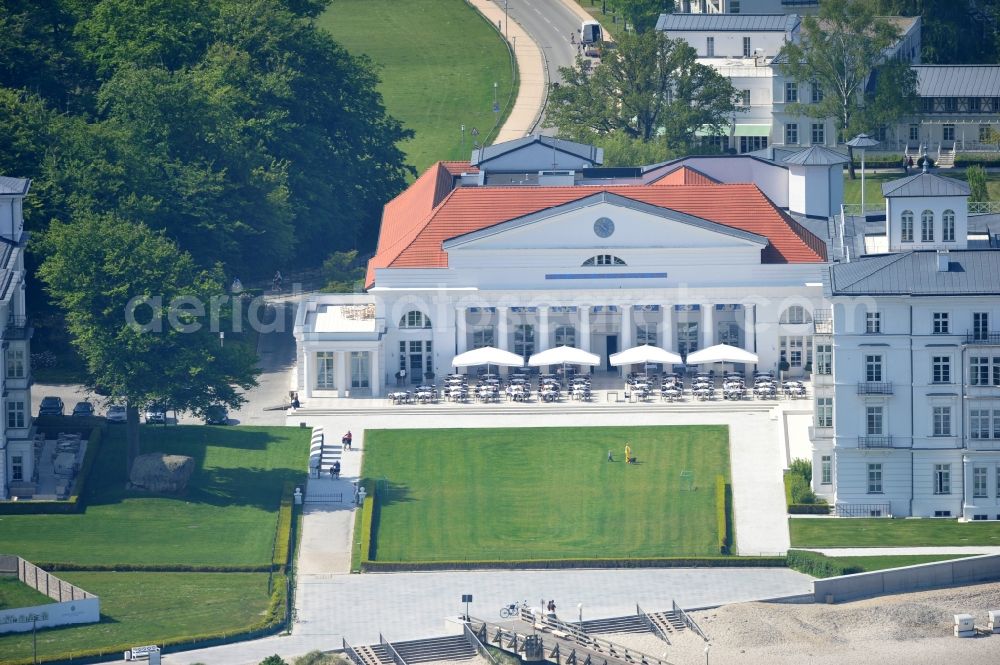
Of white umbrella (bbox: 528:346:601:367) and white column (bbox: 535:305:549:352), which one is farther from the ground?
white column (bbox: 535:305:549:352)

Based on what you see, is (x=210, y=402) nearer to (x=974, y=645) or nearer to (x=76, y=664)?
(x=76, y=664)

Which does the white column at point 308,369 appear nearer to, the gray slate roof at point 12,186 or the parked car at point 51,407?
the parked car at point 51,407

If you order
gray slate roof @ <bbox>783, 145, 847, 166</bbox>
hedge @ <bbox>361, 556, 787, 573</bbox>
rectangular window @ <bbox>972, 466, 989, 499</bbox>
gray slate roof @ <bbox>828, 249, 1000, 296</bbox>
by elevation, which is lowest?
hedge @ <bbox>361, 556, 787, 573</bbox>

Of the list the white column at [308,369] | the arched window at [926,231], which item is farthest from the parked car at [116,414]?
the arched window at [926,231]

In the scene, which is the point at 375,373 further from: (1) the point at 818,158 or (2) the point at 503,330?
(1) the point at 818,158

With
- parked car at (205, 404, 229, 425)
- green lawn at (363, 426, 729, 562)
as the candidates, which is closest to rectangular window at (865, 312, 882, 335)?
green lawn at (363, 426, 729, 562)

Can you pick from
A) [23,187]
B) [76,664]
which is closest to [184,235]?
[23,187]

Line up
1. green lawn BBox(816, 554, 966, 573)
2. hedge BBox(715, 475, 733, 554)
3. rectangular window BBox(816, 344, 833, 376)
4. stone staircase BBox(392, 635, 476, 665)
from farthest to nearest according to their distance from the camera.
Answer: rectangular window BBox(816, 344, 833, 376) < hedge BBox(715, 475, 733, 554) < green lawn BBox(816, 554, 966, 573) < stone staircase BBox(392, 635, 476, 665)

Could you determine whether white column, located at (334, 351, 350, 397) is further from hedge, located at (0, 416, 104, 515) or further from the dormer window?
the dormer window
